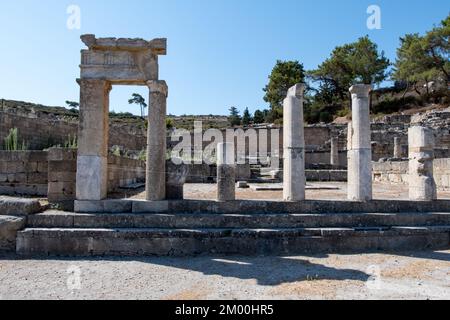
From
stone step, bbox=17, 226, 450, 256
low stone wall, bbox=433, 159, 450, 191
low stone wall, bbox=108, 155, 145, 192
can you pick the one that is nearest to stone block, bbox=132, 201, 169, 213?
stone step, bbox=17, 226, 450, 256

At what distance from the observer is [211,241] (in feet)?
20.9

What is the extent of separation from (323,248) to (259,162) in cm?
1996

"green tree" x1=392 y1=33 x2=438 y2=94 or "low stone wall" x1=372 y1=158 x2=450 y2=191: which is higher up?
"green tree" x1=392 y1=33 x2=438 y2=94

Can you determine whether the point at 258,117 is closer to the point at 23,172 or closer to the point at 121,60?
the point at 23,172

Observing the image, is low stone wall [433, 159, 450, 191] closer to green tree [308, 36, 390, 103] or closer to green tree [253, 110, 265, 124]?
green tree [308, 36, 390, 103]

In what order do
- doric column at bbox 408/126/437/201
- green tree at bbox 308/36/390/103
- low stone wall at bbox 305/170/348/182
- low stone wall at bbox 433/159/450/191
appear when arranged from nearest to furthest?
1. doric column at bbox 408/126/437/201
2. low stone wall at bbox 433/159/450/191
3. low stone wall at bbox 305/170/348/182
4. green tree at bbox 308/36/390/103

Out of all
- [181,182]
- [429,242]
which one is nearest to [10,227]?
[181,182]

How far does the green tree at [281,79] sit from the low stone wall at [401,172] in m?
30.7

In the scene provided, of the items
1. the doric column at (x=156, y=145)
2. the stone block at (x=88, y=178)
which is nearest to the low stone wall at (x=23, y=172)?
the stone block at (x=88, y=178)

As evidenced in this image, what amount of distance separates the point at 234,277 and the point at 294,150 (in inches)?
131

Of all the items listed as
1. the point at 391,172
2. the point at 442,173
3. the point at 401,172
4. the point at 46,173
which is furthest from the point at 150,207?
the point at 391,172

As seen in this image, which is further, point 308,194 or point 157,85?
point 308,194

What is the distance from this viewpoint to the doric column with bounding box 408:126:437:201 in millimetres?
7605
